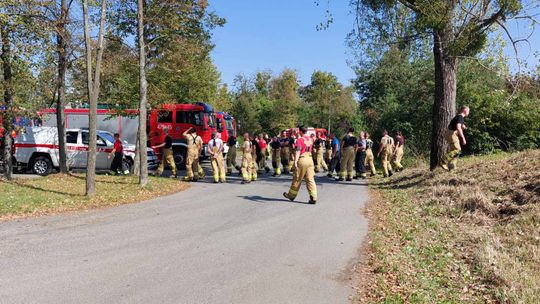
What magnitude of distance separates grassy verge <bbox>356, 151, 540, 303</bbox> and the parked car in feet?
36.8

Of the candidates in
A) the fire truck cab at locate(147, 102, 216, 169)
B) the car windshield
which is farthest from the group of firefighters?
the car windshield

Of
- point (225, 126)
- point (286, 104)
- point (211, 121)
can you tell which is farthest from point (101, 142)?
point (286, 104)

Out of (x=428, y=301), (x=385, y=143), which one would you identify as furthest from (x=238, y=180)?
(x=428, y=301)

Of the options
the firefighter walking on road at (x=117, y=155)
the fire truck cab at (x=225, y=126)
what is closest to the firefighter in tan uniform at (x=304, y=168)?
the firefighter walking on road at (x=117, y=155)

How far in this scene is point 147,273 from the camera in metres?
5.72

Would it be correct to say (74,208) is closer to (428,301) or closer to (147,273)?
(147,273)

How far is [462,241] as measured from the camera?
6.94 m

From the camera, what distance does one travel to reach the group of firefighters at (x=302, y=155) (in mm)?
11414

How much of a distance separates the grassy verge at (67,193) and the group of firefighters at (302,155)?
1.51m

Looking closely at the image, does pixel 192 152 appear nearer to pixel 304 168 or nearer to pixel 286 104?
pixel 304 168

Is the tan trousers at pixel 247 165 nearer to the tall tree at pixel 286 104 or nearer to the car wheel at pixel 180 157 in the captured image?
the car wheel at pixel 180 157

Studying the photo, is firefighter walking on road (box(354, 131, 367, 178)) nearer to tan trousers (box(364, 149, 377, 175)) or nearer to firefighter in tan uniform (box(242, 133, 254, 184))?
tan trousers (box(364, 149, 377, 175))

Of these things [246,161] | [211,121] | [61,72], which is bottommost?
[246,161]

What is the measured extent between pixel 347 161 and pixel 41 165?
470 inches
